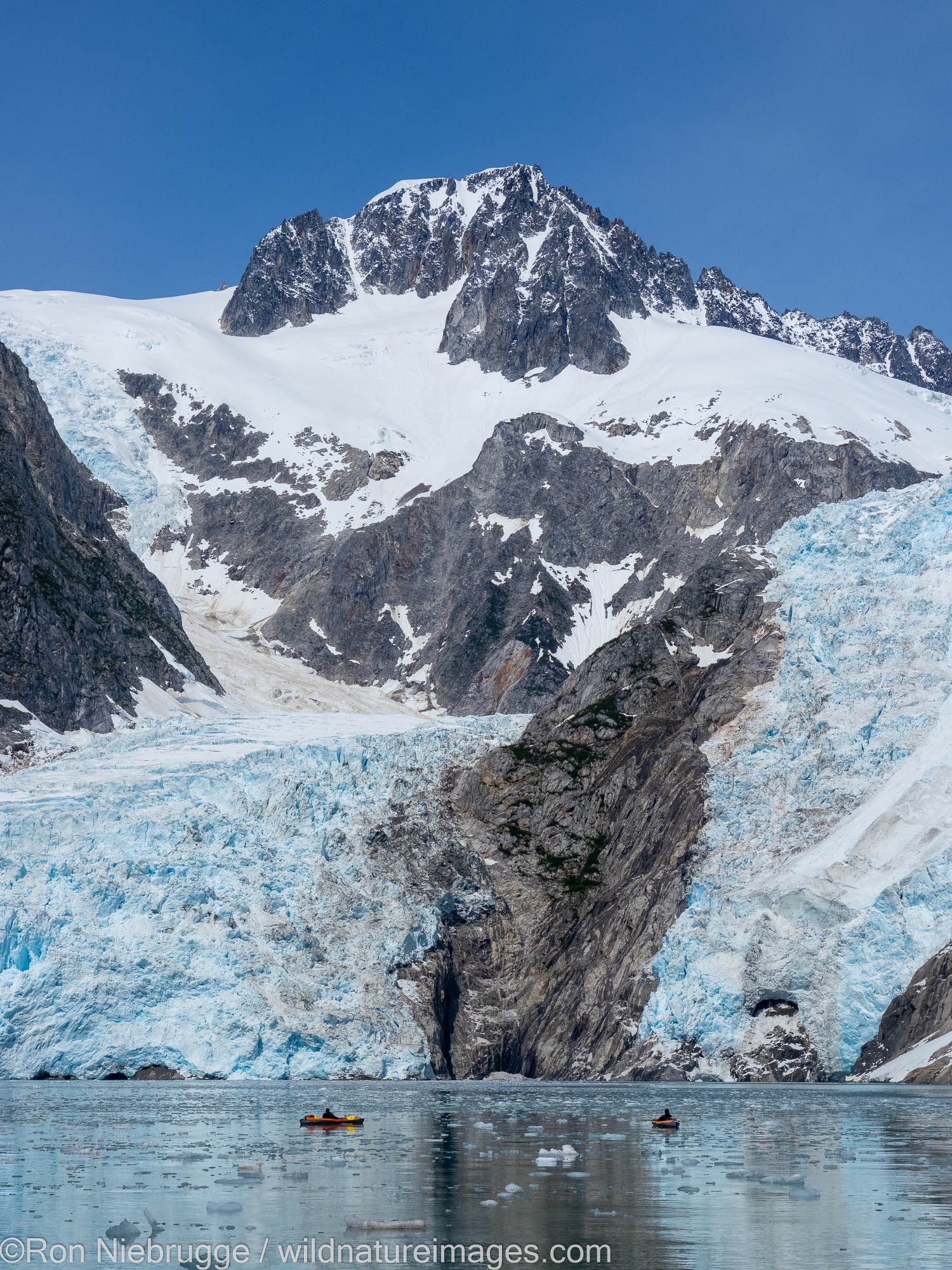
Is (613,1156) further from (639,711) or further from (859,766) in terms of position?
(639,711)

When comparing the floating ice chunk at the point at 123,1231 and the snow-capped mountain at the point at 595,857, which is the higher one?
the snow-capped mountain at the point at 595,857

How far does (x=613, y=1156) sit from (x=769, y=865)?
45.7 metres

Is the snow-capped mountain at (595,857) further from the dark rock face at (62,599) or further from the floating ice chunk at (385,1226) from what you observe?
the floating ice chunk at (385,1226)

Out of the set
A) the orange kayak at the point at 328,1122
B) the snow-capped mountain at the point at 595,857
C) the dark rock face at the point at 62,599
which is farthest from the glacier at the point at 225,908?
the dark rock face at the point at 62,599

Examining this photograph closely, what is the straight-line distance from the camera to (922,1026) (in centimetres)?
7444

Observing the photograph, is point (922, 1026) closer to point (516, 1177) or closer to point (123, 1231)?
point (516, 1177)

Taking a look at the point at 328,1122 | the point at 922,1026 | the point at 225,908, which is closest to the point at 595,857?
the point at 225,908

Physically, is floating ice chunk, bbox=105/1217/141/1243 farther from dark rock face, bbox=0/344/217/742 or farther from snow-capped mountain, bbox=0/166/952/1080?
dark rock face, bbox=0/344/217/742

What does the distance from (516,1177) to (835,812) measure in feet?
176

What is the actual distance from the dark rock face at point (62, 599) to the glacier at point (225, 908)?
37359 millimetres

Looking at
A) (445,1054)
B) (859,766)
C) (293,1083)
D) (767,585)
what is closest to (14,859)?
(293,1083)

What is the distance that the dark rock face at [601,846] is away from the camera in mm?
84688

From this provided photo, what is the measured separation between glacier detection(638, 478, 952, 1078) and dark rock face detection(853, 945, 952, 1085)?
73 centimetres

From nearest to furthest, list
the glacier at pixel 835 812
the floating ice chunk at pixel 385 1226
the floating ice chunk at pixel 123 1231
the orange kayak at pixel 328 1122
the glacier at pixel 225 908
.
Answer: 1. the floating ice chunk at pixel 123 1231
2. the floating ice chunk at pixel 385 1226
3. the orange kayak at pixel 328 1122
4. the glacier at pixel 835 812
5. the glacier at pixel 225 908
